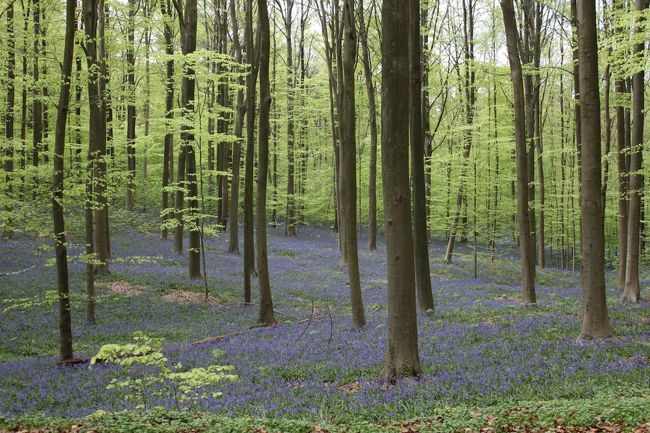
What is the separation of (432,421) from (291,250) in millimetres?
26921

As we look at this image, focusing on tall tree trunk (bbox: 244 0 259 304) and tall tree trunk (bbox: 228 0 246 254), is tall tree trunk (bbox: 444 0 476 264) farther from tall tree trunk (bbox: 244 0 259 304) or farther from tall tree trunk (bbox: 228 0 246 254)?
tall tree trunk (bbox: 244 0 259 304)

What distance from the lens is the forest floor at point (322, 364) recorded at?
552 cm

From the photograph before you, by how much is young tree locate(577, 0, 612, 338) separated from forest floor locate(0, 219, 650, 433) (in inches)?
19.9

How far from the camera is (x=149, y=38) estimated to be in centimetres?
3303

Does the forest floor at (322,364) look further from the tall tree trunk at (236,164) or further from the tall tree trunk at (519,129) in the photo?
the tall tree trunk at (236,164)

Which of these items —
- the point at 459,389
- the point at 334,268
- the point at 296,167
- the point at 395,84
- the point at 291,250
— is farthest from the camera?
the point at 296,167

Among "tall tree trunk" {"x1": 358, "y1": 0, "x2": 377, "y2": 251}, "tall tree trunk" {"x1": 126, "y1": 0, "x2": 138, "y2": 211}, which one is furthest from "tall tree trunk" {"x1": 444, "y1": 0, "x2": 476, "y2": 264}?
"tall tree trunk" {"x1": 126, "y1": 0, "x2": 138, "y2": 211}

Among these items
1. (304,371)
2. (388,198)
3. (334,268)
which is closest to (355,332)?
(304,371)

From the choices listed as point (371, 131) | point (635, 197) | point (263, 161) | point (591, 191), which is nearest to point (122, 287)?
point (263, 161)

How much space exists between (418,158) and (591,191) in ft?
15.1

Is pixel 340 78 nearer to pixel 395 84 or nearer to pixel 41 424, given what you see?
pixel 395 84

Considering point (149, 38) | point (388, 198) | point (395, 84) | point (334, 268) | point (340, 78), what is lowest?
point (334, 268)

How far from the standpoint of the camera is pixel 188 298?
1867cm

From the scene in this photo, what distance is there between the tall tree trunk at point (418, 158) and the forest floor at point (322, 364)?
1.06 meters
